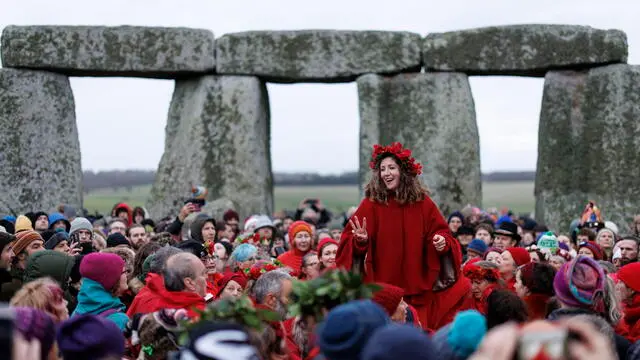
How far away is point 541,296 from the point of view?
6527 mm

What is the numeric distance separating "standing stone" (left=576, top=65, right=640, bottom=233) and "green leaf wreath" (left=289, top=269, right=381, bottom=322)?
12615mm

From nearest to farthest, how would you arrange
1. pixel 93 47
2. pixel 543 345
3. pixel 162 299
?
pixel 543 345 < pixel 162 299 < pixel 93 47

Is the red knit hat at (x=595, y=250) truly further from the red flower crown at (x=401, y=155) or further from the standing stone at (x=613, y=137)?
the standing stone at (x=613, y=137)

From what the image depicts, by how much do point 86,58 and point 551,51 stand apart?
7.38 metres

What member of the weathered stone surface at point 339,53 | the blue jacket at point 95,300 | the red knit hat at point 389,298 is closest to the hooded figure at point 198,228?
the blue jacket at point 95,300

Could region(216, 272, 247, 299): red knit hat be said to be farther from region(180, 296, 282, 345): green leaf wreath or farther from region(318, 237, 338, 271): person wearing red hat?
region(180, 296, 282, 345): green leaf wreath

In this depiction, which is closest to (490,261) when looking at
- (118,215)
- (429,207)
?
(429,207)

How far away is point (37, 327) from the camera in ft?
14.4

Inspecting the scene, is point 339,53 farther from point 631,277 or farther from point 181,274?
point 181,274

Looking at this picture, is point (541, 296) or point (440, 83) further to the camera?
point (440, 83)

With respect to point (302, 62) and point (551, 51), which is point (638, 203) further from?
point (302, 62)

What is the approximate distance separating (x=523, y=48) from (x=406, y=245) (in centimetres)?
917

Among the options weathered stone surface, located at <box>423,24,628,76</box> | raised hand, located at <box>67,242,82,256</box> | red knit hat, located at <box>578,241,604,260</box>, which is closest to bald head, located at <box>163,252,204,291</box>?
raised hand, located at <box>67,242,82,256</box>

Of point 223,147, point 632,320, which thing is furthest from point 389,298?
point 223,147
